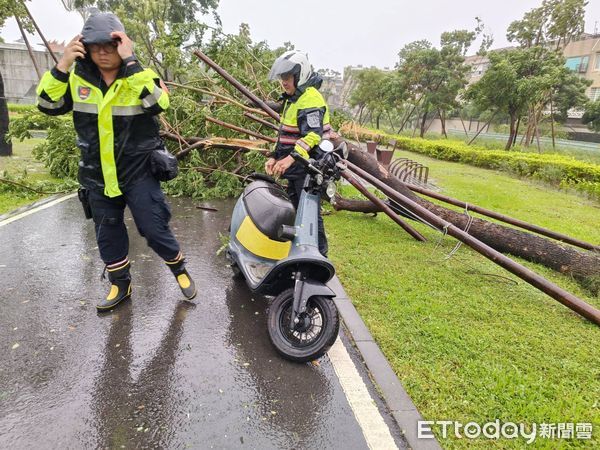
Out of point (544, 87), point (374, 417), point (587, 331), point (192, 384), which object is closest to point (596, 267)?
point (587, 331)

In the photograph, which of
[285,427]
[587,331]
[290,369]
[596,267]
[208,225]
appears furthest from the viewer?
[208,225]

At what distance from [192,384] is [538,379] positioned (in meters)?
2.31

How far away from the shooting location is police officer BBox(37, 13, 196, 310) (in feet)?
8.39

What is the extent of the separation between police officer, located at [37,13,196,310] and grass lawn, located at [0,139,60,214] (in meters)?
3.61

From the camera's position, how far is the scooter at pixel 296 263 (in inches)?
101

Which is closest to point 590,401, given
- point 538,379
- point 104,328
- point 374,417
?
point 538,379

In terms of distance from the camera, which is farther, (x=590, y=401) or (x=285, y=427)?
(x=590, y=401)

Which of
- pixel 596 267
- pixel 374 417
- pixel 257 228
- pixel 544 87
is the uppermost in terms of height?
pixel 544 87

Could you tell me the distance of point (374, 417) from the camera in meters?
2.25

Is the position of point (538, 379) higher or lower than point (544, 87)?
lower

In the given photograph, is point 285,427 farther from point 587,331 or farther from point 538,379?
point 587,331

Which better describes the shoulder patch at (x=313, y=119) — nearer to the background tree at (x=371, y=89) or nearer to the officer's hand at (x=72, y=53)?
the officer's hand at (x=72, y=53)

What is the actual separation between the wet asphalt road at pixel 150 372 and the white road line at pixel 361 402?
0.06 m

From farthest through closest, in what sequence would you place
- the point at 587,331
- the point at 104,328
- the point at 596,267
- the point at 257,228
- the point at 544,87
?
the point at 544,87, the point at 596,267, the point at 587,331, the point at 257,228, the point at 104,328
